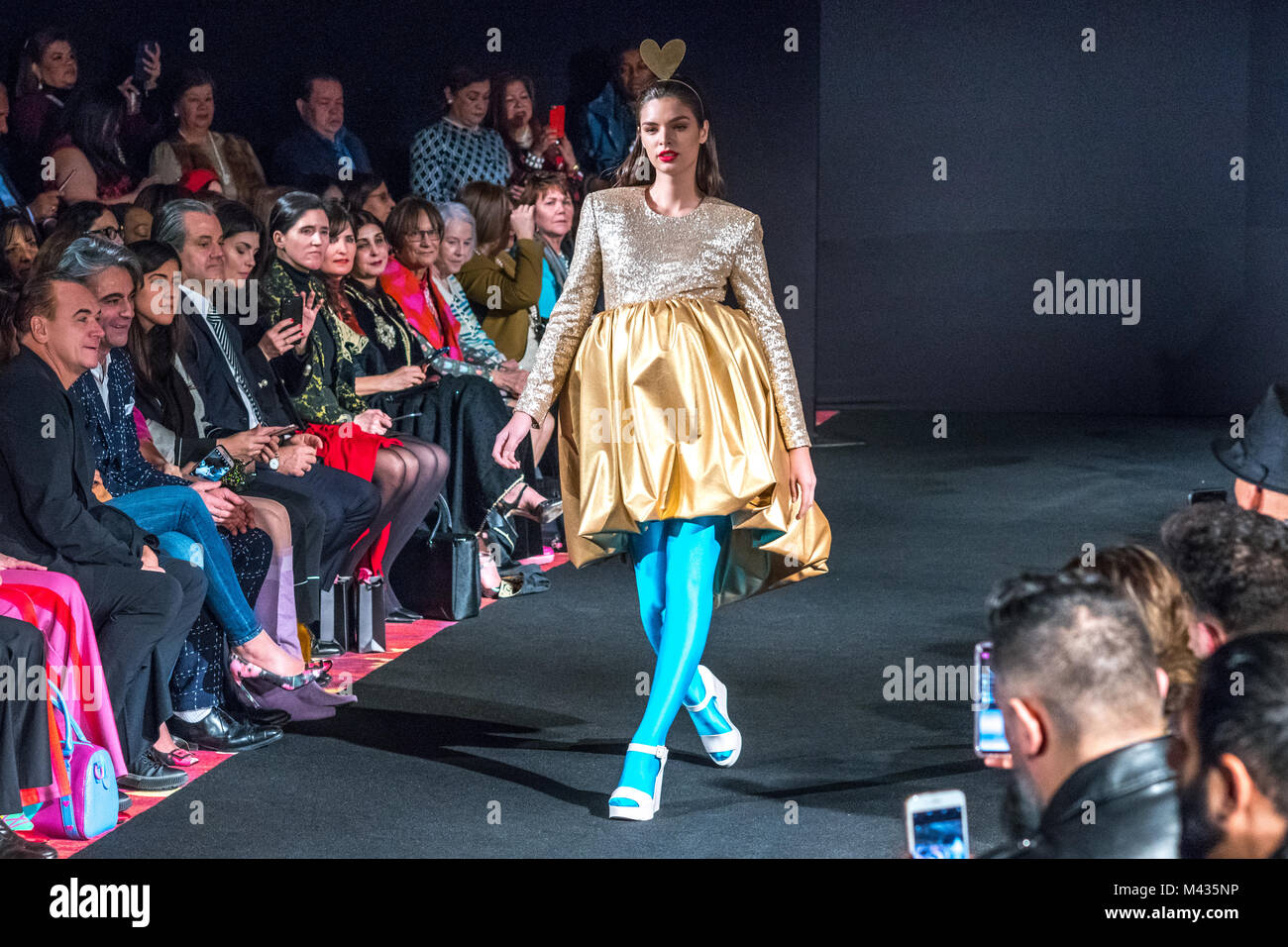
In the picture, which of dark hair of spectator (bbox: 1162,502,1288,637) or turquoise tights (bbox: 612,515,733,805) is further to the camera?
turquoise tights (bbox: 612,515,733,805)

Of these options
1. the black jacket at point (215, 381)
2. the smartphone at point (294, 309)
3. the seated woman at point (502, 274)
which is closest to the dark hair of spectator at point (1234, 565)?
the black jacket at point (215, 381)

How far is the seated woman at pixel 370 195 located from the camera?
5445 mm

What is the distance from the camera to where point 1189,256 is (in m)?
10.4

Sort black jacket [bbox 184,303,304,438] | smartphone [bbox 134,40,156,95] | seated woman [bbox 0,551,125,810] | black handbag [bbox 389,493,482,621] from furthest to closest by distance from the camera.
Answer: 1. smartphone [bbox 134,40,156,95]
2. black handbag [bbox 389,493,482,621]
3. black jacket [bbox 184,303,304,438]
4. seated woman [bbox 0,551,125,810]

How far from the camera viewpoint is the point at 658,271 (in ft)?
10.3

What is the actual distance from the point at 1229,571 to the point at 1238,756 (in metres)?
0.60

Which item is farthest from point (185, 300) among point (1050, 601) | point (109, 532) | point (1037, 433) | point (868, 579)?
point (1037, 433)

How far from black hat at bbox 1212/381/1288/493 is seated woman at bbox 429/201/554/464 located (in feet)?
10.0

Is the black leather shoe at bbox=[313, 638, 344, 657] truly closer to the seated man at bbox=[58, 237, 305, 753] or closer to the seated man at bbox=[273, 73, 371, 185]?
the seated man at bbox=[58, 237, 305, 753]

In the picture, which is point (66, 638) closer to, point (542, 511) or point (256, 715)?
point (256, 715)

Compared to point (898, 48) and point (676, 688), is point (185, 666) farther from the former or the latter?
point (898, 48)

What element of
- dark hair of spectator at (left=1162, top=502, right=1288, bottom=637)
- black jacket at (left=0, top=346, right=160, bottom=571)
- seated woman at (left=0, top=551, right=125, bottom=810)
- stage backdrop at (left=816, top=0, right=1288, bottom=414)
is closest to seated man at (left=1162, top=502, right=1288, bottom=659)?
dark hair of spectator at (left=1162, top=502, right=1288, bottom=637)

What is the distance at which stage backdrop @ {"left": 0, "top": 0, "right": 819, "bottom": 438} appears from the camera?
18.7ft

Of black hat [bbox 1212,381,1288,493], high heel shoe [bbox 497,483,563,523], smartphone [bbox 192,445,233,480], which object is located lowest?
high heel shoe [bbox 497,483,563,523]
